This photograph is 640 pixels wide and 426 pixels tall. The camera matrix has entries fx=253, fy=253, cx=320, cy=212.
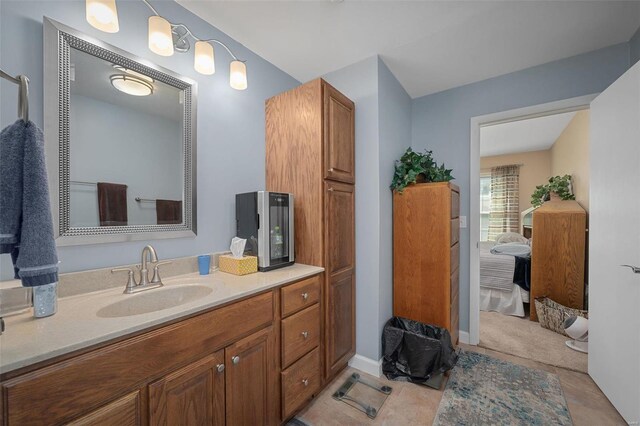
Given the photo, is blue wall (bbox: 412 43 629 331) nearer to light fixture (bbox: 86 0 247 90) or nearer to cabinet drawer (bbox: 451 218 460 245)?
cabinet drawer (bbox: 451 218 460 245)

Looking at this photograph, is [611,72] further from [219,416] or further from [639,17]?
[219,416]

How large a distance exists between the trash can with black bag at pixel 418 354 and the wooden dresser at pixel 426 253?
0.17 metres

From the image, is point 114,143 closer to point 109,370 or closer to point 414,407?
point 109,370

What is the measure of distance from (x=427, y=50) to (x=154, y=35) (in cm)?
187

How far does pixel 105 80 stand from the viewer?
4.15 feet

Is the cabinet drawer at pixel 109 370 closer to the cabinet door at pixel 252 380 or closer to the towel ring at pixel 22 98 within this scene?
the cabinet door at pixel 252 380

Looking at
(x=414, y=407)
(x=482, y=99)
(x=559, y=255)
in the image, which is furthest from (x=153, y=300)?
(x=559, y=255)

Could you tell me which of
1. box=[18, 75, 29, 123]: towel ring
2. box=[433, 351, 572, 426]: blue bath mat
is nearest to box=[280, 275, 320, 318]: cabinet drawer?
box=[433, 351, 572, 426]: blue bath mat

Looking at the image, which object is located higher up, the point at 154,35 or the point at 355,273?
the point at 154,35

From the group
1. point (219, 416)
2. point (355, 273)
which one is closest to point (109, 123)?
point (219, 416)

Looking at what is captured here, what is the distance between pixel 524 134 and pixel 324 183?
4451 mm

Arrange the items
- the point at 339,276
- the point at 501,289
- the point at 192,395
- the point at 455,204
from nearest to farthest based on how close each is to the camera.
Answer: the point at 192,395 → the point at 339,276 → the point at 455,204 → the point at 501,289

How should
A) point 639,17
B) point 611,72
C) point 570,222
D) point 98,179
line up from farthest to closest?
point 570,222 < point 611,72 < point 639,17 < point 98,179

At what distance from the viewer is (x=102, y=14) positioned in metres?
1.09
